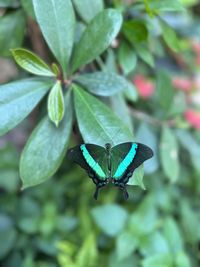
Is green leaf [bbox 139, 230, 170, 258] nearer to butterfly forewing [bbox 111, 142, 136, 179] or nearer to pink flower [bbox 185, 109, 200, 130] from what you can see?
pink flower [bbox 185, 109, 200, 130]

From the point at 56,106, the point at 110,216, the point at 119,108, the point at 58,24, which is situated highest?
the point at 58,24

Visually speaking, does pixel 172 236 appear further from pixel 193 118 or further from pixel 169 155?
pixel 193 118

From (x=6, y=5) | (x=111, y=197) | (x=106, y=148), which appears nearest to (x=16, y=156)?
(x=111, y=197)

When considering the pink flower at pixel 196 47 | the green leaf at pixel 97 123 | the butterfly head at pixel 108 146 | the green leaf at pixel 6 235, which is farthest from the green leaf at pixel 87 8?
the pink flower at pixel 196 47

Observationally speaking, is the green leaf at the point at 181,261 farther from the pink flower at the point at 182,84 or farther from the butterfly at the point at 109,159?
the pink flower at the point at 182,84

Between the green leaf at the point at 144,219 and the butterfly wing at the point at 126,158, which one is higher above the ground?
the butterfly wing at the point at 126,158

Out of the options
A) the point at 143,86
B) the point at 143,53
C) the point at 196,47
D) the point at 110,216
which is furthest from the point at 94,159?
the point at 196,47

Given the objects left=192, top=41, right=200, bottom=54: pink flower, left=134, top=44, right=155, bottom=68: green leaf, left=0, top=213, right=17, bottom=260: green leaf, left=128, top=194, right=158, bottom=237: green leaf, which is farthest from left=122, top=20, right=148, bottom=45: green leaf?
left=192, top=41, right=200, bottom=54: pink flower
